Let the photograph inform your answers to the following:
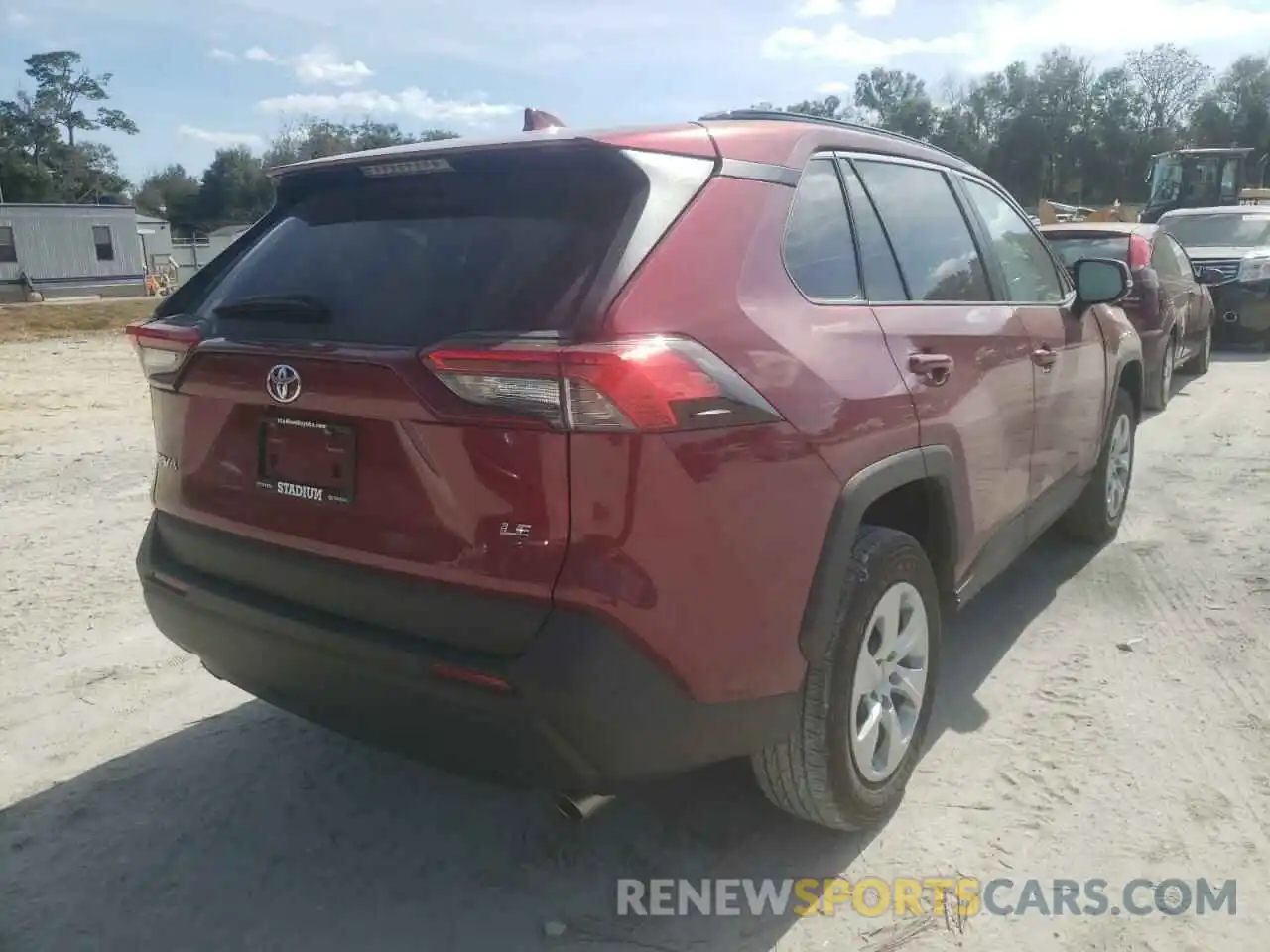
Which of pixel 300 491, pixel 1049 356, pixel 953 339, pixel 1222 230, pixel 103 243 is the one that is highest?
pixel 103 243

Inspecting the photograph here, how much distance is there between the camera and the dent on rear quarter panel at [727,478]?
207cm

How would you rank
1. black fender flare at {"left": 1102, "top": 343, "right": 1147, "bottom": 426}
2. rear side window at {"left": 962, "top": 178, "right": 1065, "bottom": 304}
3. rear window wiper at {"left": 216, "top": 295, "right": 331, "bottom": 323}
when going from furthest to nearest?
black fender flare at {"left": 1102, "top": 343, "right": 1147, "bottom": 426}, rear side window at {"left": 962, "top": 178, "right": 1065, "bottom": 304}, rear window wiper at {"left": 216, "top": 295, "right": 331, "bottom": 323}

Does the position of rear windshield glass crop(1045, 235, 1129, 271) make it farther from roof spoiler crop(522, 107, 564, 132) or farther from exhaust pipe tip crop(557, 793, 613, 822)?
exhaust pipe tip crop(557, 793, 613, 822)

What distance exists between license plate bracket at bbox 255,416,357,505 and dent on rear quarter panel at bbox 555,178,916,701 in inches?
22.9

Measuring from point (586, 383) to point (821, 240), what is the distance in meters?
1.00

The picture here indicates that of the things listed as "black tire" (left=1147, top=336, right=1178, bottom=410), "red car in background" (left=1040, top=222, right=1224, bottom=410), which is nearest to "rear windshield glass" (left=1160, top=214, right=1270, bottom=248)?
"red car in background" (left=1040, top=222, right=1224, bottom=410)

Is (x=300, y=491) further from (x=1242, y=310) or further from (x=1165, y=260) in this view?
(x=1242, y=310)

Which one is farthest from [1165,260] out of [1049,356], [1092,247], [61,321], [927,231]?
[61,321]

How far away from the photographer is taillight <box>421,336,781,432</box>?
2.03 m

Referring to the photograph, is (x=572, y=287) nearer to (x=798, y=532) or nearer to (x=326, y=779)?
(x=798, y=532)

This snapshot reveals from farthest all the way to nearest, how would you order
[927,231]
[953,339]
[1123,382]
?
[1123,382], [927,231], [953,339]

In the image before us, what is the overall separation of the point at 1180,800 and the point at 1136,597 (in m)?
1.76

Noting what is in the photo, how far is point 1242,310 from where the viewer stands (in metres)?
12.4

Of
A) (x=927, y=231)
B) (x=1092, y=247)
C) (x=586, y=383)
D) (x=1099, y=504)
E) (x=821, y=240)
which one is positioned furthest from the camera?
(x=1092, y=247)
